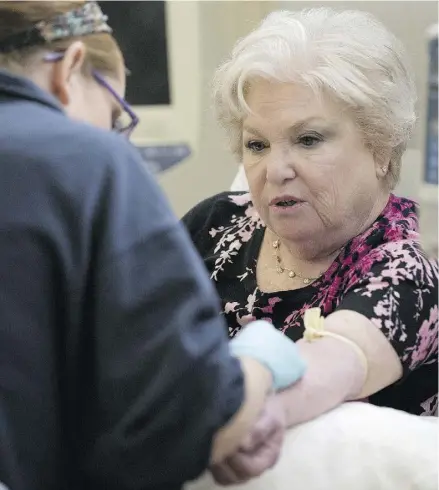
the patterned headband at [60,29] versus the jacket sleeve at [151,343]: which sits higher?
the patterned headband at [60,29]

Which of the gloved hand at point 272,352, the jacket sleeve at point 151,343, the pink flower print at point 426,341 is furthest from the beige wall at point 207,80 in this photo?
the jacket sleeve at point 151,343

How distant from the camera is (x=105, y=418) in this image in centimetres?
76

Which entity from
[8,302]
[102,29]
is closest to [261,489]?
[8,302]

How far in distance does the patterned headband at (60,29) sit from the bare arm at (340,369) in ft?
1.59

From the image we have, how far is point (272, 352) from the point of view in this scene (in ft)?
2.81

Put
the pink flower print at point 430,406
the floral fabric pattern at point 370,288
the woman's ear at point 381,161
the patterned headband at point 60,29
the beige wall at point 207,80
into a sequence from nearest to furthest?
the patterned headband at point 60,29 → the floral fabric pattern at point 370,288 → the pink flower print at point 430,406 → the woman's ear at point 381,161 → the beige wall at point 207,80

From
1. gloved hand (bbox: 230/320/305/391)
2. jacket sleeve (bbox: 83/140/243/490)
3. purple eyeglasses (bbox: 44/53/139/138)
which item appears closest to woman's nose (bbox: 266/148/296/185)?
purple eyeglasses (bbox: 44/53/139/138)

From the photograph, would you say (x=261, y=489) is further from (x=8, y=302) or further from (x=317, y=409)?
(x=8, y=302)

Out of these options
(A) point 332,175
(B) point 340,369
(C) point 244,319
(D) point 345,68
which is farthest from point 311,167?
(B) point 340,369

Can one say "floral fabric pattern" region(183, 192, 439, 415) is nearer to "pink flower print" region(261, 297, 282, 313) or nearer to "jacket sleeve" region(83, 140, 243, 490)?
"pink flower print" region(261, 297, 282, 313)

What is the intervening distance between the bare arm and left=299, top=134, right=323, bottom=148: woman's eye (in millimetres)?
317

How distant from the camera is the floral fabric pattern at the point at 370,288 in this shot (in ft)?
3.51

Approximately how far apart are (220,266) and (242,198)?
0.66 ft

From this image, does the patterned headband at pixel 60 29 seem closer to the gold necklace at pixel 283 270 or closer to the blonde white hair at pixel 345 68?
the blonde white hair at pixel 345 68
